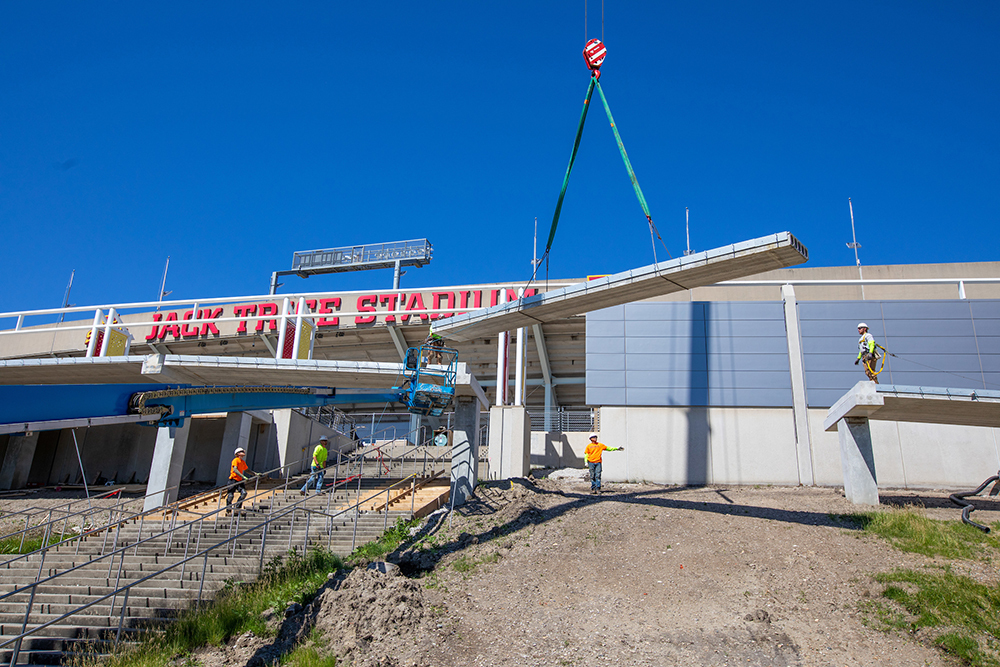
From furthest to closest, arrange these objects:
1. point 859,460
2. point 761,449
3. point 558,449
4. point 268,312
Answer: point 268,312 → point 558,449 → point 761,449 → point 859,460

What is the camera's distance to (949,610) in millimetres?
9742

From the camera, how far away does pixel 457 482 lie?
16438 mm

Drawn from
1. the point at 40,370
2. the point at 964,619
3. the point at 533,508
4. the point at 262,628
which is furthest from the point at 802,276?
the point at 40,370

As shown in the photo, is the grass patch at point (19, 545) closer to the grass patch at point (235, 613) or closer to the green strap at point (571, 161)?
the grass patch at point (235, 613)

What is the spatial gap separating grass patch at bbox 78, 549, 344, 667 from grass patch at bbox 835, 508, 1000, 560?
1127 cm

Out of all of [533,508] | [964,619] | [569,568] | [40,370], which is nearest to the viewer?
[964,619]

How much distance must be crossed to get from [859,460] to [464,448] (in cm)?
994

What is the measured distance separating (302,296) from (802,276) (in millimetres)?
22373

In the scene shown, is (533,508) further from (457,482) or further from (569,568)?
(569,568)

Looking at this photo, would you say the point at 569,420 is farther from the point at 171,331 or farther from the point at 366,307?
the point at 171,331

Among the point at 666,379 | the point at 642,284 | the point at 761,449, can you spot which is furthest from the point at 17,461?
the point at 761,449

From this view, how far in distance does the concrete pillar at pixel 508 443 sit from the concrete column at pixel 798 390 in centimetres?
851

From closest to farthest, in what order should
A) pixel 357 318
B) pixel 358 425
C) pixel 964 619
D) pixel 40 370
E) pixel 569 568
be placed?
pixel 964 619 < pixel 569 568 < pixel 40 370 < pixel 357 318 < pixel 358 425

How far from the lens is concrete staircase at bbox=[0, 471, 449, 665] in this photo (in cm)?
1004
